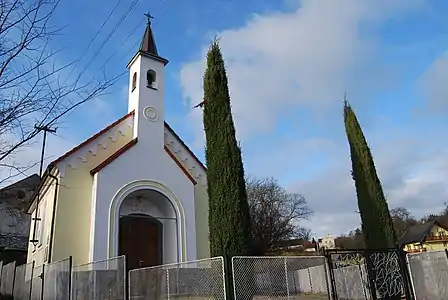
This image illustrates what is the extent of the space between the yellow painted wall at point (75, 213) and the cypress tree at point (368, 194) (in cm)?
1099

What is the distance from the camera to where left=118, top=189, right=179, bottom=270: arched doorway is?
17438 millimetres

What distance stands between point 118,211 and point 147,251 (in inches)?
108

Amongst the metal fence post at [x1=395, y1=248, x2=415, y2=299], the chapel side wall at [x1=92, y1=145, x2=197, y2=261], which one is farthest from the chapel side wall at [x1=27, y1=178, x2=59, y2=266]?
the metal fence post at [x1=395, y1=248, x2=415, y2=299]

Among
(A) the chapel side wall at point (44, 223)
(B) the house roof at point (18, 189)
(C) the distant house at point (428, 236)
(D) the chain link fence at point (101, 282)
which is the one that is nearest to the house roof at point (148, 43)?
(A) the chapel side wall at point (44, 223)

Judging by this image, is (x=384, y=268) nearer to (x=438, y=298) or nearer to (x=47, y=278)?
(x=438, y=298)

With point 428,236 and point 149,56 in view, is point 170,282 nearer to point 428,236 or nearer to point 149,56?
point 149,56

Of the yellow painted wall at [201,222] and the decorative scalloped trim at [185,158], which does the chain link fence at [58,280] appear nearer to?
the yellow painted wall at [201,222]

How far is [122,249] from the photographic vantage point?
56.4ft

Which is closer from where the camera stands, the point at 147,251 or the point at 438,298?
the point at 438,298

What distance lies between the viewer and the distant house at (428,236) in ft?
177

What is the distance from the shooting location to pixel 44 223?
60.2 ft

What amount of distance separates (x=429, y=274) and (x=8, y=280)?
1737cm

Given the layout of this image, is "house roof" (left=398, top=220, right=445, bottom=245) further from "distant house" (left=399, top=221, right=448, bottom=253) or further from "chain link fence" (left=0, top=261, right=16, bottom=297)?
"chain link fence" (left=0, top=261, right=16, bottom=297)

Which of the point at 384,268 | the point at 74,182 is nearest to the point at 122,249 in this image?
the point at 74,182
